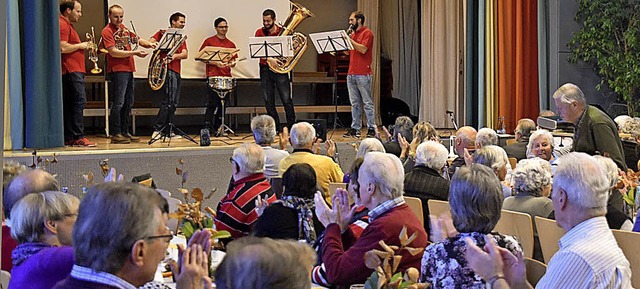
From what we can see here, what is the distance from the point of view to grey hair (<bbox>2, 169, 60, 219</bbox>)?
3.49 meters

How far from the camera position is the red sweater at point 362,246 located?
11.1ft

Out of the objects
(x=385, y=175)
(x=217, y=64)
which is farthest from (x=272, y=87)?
(x=385, y=175)

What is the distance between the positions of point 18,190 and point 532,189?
2.52 m

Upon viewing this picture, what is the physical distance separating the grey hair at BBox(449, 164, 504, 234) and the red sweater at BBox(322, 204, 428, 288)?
48cm

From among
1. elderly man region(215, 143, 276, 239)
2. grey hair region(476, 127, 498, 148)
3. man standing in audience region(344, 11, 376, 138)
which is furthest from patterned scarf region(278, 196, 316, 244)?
man standing in audience region(344, 11, 376, 138)

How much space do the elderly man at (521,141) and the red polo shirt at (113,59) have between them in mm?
4228

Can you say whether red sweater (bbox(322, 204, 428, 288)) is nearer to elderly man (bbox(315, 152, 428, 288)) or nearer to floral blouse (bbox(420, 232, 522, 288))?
elderly man (bbox(315, 152, 428, 288))

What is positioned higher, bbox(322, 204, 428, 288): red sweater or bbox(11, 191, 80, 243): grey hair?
bbox(11, 191, 80, 243): grey hair

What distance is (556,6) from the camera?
10.6 metres

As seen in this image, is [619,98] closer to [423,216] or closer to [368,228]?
[423,216]

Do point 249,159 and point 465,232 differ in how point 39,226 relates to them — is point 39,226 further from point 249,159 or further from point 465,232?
point 249,159

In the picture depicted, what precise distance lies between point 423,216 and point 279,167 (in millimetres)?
1484

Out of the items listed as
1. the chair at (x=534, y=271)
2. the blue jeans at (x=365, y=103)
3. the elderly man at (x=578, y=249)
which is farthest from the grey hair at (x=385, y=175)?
the blue jeans at (x=365, y=103)

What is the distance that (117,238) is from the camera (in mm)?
2070
